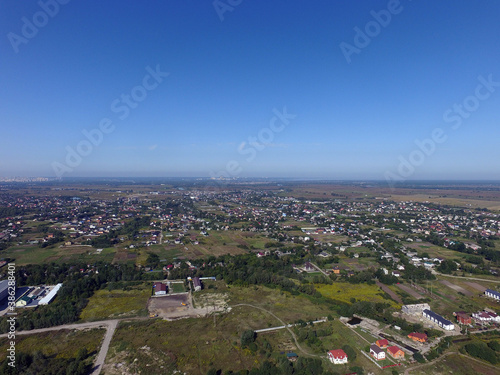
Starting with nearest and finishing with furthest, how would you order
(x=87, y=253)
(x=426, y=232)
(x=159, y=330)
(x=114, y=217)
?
(x=159, y=330) → (x=87, y=253) → (x=426, y=232) → (x=114, y=217)

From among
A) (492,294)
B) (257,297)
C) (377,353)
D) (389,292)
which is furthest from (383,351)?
(492,294)

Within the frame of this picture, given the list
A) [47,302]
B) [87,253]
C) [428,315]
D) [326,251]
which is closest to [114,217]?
[87,253]

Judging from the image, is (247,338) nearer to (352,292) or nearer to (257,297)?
(257,297)

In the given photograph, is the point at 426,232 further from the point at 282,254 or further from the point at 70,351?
the point at 70,351

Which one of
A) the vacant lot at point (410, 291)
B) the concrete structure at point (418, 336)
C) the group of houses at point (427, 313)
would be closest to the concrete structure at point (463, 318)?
the group of houses at point (427, 313)

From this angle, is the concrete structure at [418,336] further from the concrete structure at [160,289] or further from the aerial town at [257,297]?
the concrete structure at [160,289]
